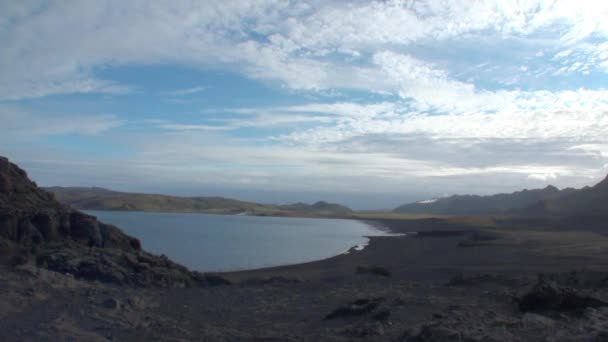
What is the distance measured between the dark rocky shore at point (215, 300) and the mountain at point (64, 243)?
4 centimetres

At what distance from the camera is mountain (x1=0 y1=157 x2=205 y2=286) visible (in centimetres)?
1591

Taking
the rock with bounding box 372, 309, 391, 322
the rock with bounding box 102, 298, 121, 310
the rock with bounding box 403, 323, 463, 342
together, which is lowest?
the rock with bounding box 102, 298, 121, 310

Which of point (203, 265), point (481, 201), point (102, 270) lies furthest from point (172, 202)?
point (102, 270)

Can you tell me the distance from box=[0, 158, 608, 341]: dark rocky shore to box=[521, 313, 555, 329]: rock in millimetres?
21

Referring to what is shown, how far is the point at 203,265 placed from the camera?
31.5 meters

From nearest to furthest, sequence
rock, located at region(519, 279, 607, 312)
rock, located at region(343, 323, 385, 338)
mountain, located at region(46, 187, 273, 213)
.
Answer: rock, located at region(343, 323, 385, 338) → rock, located at region(519, 279, 607, 312) → mountain, located at region(46, 187, 273, 213)

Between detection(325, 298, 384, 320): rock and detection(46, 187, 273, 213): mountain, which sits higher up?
detection(46, 187, 273, 213): mountain

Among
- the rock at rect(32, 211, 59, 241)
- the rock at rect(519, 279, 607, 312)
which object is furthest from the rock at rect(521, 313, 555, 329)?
the rock at rect(32, 211, 59, 241)

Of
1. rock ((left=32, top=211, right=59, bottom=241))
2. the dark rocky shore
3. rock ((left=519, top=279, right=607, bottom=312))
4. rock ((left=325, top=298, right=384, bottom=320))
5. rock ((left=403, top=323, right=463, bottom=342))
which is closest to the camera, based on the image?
rock ((left=403, top=323, right=463, bottom=342))

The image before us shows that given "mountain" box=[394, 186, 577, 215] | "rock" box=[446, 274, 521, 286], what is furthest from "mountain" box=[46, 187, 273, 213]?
"rock" box=[446, 274, 521, 286]

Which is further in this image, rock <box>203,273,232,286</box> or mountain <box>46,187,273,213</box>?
mountain <box>46,187,273,213</box>

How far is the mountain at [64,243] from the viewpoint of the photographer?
15.9m

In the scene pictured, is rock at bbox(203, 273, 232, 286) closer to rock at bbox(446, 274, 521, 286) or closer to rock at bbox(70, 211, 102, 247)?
rock at bbox(70, 211, 102, 247)

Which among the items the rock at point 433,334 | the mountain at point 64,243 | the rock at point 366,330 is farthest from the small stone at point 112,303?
the rock at point 433,334
